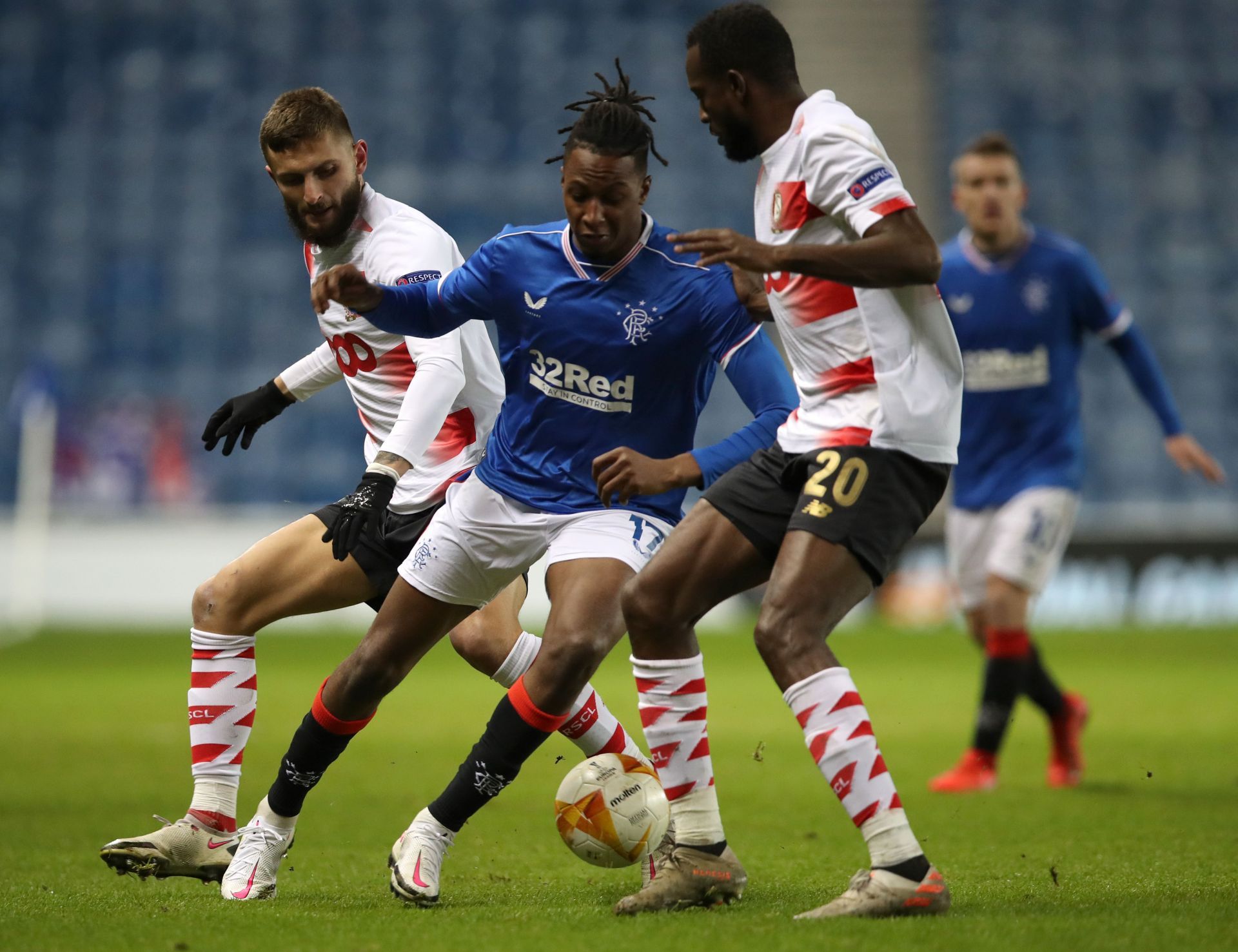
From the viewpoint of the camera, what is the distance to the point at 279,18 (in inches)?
862

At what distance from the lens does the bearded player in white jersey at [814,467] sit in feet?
11.5

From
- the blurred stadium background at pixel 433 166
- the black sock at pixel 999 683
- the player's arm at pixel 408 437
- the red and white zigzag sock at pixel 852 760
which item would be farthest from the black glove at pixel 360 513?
the blurred stadium background at pixel 433 166

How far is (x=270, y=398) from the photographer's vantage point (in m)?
5.05

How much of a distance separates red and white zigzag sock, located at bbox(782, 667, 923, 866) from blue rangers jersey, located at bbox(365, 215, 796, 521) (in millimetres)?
845

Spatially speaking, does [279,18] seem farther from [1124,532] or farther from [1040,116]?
[1124,532]

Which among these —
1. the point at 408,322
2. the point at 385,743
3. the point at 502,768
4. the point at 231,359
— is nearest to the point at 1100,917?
the point at 502,768

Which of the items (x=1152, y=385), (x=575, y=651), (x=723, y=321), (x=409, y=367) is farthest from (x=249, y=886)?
(x=1152, y=385)

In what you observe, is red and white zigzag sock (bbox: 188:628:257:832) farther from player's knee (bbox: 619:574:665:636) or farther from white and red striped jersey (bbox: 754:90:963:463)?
white and red striped jersey (bbox: 754:90:963:463)

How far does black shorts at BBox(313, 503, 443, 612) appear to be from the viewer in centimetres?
459

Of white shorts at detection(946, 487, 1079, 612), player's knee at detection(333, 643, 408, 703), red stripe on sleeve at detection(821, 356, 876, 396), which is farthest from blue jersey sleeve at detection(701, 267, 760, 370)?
white shorts at detection(946, 487, 1079, 612)

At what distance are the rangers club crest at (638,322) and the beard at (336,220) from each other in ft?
3.29

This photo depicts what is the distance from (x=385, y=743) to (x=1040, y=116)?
17.3m

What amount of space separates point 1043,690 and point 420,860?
13.0ft

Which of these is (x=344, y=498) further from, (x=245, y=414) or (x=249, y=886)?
(x=249, y=886)
